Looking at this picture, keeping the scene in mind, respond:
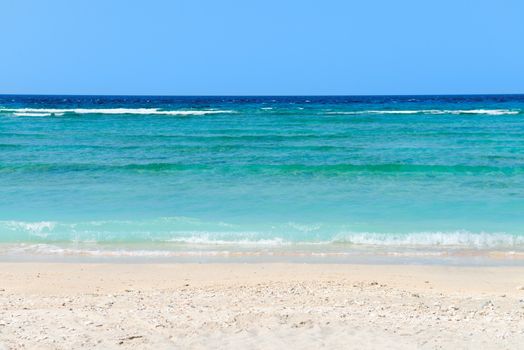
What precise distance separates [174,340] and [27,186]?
36.2ft

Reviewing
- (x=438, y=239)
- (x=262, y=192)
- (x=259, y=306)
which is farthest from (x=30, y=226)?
(x=438, y=239)

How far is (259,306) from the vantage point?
256 inches

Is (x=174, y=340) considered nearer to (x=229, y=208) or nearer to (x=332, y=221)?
(x=332, y=221)

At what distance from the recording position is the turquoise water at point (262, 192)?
10.3 m

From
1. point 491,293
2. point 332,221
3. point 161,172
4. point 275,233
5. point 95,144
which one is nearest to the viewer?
point 491,293

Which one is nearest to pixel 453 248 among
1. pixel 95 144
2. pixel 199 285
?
pixel 199 285

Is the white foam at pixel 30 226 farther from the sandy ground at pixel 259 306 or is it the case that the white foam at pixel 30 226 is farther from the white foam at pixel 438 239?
the white foam at pixel 438 239

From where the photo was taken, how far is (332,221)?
1138cm

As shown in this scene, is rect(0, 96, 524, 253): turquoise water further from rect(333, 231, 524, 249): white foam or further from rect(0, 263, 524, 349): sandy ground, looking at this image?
rect(0, 263, 524, 349): sandy ground

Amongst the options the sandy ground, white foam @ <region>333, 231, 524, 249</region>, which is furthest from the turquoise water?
the sandy ground

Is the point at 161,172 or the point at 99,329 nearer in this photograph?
the point at 99,329

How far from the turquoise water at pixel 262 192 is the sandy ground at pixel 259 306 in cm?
142

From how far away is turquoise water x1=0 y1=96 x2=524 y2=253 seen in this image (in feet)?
33.7

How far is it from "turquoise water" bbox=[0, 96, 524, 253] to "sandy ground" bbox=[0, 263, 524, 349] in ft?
4.67
